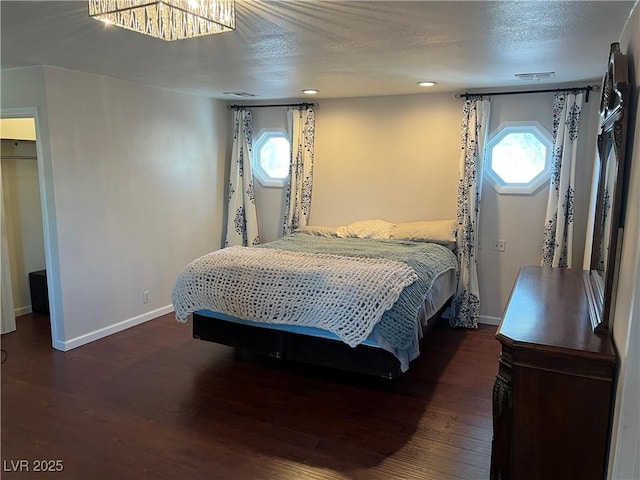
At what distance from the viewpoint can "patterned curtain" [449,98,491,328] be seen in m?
4.40

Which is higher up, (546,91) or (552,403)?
(546,91)

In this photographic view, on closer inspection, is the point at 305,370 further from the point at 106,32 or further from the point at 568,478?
the point at 106,32

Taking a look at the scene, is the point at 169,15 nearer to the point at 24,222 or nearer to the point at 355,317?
the point at 355,317

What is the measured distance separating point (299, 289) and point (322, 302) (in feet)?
0.67

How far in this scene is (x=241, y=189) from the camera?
218 inches

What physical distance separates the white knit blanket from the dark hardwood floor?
487 mm

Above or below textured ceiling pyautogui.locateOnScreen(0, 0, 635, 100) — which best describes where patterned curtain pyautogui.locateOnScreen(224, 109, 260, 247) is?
below

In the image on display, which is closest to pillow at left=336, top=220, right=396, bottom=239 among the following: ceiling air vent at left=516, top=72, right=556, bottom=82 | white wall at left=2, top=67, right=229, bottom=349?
white wall at left=2, top=67, right=229, bottom=349

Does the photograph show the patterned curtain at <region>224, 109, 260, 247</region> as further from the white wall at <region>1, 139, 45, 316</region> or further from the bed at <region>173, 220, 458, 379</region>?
the white wall at <region>1, 139, 45, 316</region>

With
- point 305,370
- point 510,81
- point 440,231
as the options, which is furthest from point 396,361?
point 510,81

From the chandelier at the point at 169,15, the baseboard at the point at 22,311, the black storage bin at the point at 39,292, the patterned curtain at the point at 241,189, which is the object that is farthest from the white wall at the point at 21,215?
the chandelier at the point at 169,15

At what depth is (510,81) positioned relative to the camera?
4.02m

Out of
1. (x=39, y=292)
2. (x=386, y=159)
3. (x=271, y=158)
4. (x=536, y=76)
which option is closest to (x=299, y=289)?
(x=386, y=159)

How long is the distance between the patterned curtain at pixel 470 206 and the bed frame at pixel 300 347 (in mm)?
787
